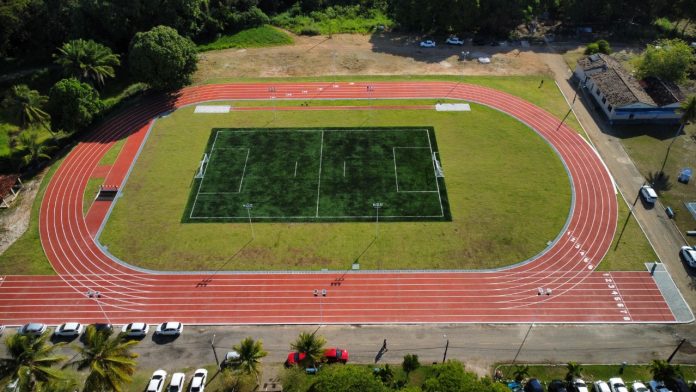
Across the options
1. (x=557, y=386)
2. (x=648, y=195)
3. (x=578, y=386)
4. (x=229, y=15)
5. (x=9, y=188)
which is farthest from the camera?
(x=229, y=15)

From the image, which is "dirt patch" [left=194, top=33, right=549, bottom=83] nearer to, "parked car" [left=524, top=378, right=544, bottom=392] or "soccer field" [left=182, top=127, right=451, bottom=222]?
"soccer field" [left=182, top=127, right=451, bottom=222]

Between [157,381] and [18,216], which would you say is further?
[18,216]

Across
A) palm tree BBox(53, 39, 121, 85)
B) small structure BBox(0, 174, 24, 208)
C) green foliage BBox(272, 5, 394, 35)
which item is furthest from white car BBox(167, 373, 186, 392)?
green foliage BBox(272, 5, 394, 35)

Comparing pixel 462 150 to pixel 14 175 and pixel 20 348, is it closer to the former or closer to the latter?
pixel 20 348

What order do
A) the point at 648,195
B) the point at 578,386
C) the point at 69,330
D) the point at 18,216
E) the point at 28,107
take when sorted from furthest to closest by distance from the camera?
the point at 28,107 < the point at 648,195 < the point at 18,216 < the point at 69,330 < the point at 578,386

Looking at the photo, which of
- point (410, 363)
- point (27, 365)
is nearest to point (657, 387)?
point (410, 363)

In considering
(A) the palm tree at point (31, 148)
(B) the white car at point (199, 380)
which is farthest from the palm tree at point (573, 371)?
(A) the palm tree at point (31, 148)

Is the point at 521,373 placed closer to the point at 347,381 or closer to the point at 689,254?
the point at 347,381

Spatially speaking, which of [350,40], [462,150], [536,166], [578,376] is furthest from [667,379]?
[350,40]
